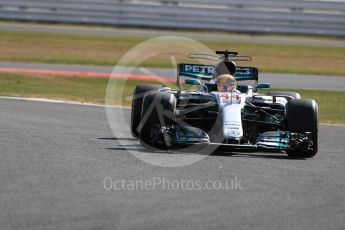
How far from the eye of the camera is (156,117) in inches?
463

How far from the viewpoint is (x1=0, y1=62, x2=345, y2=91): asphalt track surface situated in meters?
24.1

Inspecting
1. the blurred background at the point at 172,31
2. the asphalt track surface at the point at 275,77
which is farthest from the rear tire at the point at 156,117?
the blurred background at the point at 172,31

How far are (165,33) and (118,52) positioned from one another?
4.46 meters

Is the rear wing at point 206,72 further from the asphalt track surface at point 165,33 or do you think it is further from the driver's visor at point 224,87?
the asphalt track surface at point 165,33

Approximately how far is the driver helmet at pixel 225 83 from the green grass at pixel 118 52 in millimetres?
14650

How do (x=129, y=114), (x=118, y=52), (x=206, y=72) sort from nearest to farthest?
(x=206, y=72) → (x=129, y=114) → (x=118, y=52)

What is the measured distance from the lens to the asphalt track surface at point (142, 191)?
7.29 metres

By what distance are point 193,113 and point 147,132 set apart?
2.64ft

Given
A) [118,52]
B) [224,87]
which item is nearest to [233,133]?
[224,87]

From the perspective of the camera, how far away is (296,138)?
1169cm

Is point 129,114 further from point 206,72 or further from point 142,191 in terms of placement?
point 142,191

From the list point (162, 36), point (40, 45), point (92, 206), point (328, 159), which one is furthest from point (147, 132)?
point (162, 36)

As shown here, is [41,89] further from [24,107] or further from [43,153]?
[43,153]

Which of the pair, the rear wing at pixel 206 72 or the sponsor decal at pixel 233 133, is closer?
the sponsor decal at pixel 233 133
